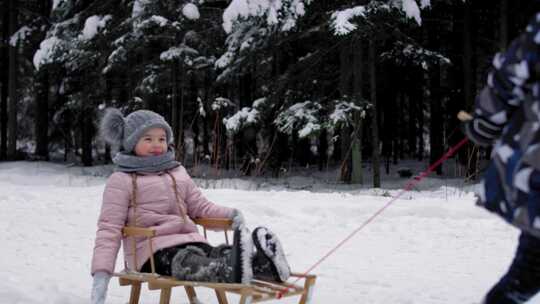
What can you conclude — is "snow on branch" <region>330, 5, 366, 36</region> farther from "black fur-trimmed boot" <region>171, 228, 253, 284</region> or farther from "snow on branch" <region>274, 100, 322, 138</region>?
"black fur-trimmed boot" <region>171, 228, 253, 284</region>

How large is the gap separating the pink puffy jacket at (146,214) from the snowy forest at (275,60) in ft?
16.7

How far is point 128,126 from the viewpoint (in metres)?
4.39

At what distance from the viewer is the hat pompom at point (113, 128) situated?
4.46 meters

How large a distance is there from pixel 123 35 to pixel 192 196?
443 inches

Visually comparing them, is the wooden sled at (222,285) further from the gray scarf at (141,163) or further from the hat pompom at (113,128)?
the hat pompom at (113,128)

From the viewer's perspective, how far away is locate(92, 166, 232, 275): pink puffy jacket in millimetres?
3906

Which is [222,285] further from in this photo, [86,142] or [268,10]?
[86,142]

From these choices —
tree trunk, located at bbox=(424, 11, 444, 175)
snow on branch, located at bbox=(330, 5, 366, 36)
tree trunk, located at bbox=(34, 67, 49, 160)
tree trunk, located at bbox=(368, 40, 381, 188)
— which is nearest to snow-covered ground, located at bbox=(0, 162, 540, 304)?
snow on branch, located at bbox=(330, 5, 366, 36)

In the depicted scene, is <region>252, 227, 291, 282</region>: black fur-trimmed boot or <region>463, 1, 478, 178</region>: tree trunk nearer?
<region>252, 227, 291, 282</region>: black fur-trimmed boot

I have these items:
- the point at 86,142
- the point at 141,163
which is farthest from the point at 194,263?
the point at 86,142

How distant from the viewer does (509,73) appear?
95.4 inches

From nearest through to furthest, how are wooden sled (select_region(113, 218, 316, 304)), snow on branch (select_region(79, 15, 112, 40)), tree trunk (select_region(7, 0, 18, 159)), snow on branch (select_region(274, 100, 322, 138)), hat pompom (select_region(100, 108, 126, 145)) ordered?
1. wooden sled (select_region(113, 218, 316, 304))
2. hat pompom (select_region(100, 108, 126, 145))
3. snow on branch (select_region(274, 100, 322, 138))
4. snow on branch (select_region(79, 15, 112, 40))
5. tree trunk (select_region(7, 0, 18, 159))

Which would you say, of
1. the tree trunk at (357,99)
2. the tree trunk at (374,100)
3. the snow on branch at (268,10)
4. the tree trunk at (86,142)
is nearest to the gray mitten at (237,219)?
the snow on branch at (268,10)

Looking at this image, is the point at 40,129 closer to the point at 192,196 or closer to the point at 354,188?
the point at 354,188
